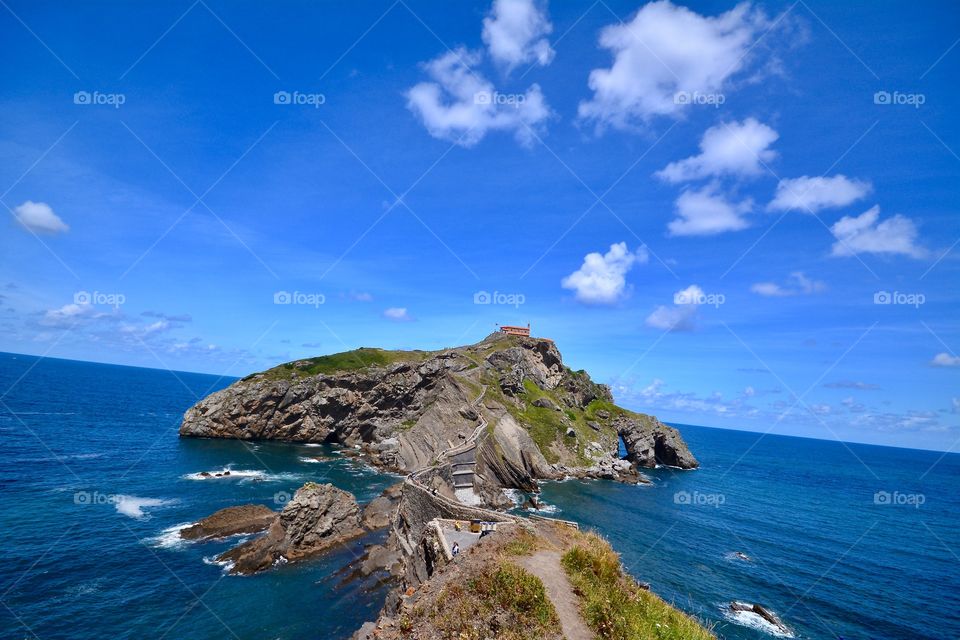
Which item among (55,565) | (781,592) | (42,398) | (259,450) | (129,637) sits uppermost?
(42,398)

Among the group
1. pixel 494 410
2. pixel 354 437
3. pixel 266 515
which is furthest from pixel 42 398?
pixel 494 410

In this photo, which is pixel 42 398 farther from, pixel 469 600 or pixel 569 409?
pixel 469 600

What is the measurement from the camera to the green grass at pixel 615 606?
1336cm

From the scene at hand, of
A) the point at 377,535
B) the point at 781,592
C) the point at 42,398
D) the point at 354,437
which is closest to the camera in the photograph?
the point at 781,592

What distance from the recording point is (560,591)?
1541 cm

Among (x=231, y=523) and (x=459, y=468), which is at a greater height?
(x=459, y=468)

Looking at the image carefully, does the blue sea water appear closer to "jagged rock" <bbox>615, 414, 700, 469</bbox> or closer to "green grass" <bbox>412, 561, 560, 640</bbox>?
"jagged rock" <bbox>615, 414, 700, 469</bbox>

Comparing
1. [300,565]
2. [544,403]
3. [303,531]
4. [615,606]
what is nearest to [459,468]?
[303,531]

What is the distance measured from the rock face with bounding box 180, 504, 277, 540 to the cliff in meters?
23.4

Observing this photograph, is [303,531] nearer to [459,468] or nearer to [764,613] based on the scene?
[459,468]

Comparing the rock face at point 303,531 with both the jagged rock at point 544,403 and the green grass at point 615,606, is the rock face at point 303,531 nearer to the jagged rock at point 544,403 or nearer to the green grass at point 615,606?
the green grass at point 615,606

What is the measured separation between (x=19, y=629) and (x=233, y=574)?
11970 millimetres

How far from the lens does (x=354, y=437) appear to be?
95188mm

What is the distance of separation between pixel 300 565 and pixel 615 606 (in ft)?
107
